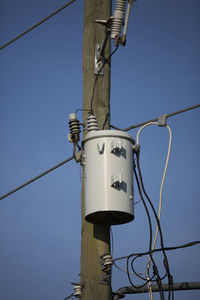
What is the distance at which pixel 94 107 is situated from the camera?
548 centimetres

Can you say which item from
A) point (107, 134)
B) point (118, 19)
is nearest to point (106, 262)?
point (107, 134)

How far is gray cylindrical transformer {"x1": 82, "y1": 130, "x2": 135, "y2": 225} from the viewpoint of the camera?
185 inches

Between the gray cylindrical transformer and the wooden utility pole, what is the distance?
0.57 feet

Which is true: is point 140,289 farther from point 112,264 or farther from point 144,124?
point 144,124

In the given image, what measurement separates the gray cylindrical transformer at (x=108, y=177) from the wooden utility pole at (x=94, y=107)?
173 mm

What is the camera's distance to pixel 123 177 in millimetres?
4781

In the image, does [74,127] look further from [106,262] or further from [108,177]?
[106,262]

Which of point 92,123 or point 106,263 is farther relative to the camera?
point 92,123

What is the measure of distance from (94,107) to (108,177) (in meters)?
0.95

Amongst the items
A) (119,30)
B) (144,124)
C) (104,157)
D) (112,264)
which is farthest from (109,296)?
(119,30)

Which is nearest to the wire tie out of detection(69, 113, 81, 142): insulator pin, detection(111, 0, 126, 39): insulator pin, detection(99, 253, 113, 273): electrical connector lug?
detection(69, 113, 81, 142): insulator pin

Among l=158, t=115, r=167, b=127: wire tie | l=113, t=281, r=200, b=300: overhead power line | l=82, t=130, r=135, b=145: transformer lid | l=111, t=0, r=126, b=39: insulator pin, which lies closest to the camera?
l=82, t=130, r=135, b=145: transformer lid

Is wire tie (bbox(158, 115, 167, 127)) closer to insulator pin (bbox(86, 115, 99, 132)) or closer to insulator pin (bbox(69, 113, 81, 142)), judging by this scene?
insulator pin (bbox(86, 115, 99, 132))

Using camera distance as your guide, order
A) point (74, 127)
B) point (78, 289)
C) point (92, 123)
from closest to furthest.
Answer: point (78, 289) → point (92, 123) → point (74, 127)
